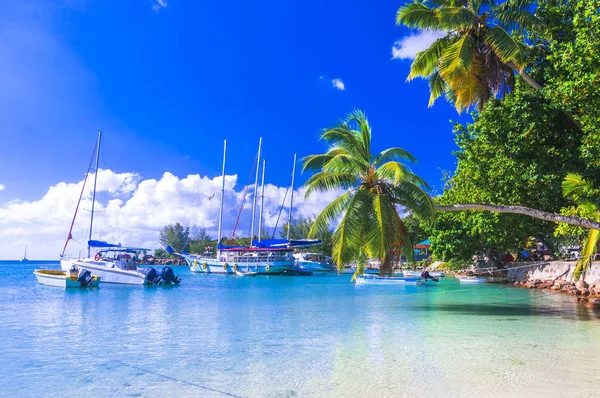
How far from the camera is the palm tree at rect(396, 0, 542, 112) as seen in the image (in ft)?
Answer: 46.4

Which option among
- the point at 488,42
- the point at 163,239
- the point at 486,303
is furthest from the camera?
the point at 163,239

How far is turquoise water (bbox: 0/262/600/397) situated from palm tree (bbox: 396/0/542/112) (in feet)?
26.5

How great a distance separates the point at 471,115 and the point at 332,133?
6.56 m

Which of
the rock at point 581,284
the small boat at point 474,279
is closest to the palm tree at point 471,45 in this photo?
the rock at point 581,284

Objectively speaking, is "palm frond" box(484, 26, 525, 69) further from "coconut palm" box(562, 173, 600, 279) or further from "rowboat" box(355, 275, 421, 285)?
"rowboat" box(355, 275, 421, 285)

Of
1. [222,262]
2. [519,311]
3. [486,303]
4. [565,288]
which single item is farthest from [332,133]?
[222,262]

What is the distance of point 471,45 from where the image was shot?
14.5m

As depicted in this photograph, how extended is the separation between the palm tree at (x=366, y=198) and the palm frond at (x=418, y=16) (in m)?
4.01

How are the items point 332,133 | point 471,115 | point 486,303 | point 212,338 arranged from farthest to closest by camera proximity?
point 486,303
point 471,115
point 332,133
point 212,338

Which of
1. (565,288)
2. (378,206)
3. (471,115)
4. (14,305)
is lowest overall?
(14,305)

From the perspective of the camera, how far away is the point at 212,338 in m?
12.6

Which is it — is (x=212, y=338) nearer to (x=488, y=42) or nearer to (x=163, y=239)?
(x=488, y=42)

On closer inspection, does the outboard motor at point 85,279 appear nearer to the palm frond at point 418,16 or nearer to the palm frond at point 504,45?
the palm frond at point 418,16

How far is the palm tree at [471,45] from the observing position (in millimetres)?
14148
